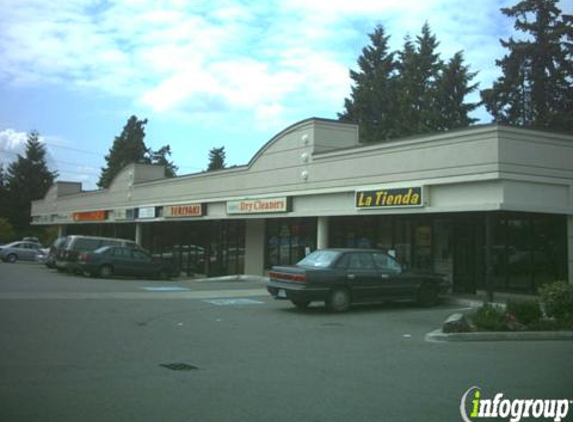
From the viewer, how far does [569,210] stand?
59.0 ft

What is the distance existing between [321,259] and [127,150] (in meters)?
74.0

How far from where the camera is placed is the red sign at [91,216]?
4294 cm

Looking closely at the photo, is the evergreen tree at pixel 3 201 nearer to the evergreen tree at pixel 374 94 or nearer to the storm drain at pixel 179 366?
the evergreen tree at pixel 374 94

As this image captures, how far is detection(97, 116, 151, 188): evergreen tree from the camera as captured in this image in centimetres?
8612

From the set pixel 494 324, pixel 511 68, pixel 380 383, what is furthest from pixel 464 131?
pixel 511 68

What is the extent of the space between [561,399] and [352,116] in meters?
53.1

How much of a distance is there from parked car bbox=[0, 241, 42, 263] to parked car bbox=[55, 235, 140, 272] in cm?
1344

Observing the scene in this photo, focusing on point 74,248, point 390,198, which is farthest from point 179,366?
point 74,248

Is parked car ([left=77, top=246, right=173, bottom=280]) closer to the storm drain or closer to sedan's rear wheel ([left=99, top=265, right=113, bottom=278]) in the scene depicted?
sedan's rear wheel ([left=99, top=265, right=113, bottom=278])

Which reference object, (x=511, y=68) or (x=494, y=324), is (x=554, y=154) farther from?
(x=511, y=68)

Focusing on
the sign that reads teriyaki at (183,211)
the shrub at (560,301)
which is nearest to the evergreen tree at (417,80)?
the sign that reads teriyaki at (183,211)

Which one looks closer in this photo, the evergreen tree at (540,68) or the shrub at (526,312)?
the shrub at (526,312)

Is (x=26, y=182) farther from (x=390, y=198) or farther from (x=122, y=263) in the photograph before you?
(x=390, y=198)

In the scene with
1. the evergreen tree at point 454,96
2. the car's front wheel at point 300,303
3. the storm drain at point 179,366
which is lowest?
the storm drain at point 179,366
